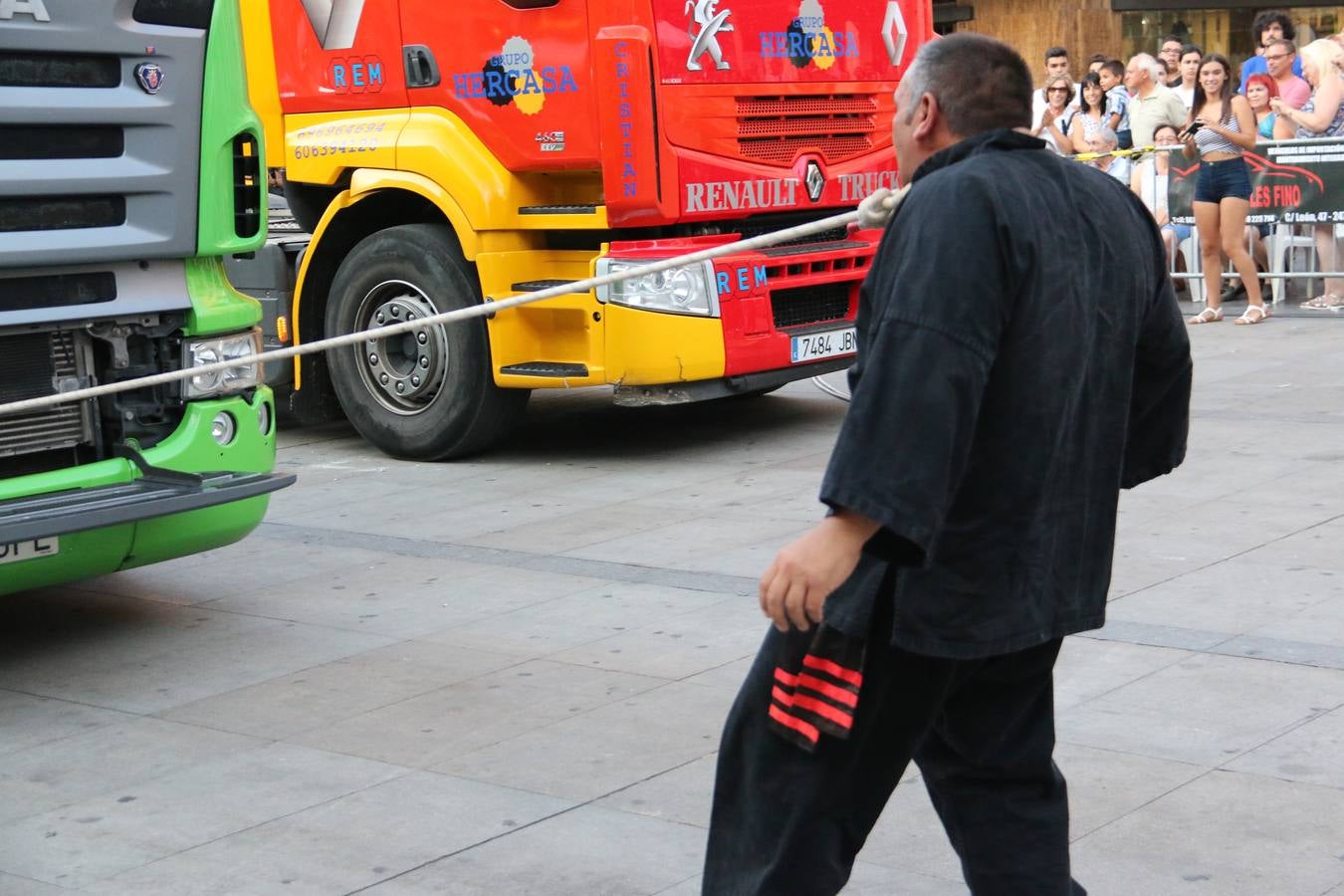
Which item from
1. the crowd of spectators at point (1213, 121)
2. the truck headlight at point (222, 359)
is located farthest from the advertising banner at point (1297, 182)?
the truck headlight at point (222, 359)

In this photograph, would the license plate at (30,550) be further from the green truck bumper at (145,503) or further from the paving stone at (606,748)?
the paving stone at (606,748)

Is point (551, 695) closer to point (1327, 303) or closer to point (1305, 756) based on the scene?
point (1305, 756)

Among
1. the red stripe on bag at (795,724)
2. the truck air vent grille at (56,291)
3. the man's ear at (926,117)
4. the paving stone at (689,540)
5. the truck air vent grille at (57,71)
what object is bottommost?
the paving stone at (689,540)

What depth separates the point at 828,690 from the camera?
2939 mm

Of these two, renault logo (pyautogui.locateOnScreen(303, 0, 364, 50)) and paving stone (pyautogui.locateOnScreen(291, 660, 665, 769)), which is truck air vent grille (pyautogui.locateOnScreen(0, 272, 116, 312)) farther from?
renault logo (pyautogui.locateOnScreen(303, 0, 364, 50))

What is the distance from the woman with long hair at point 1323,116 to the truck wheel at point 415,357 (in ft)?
23.4

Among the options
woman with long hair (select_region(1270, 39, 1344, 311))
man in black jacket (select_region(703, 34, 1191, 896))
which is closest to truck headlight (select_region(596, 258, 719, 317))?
man in black jacket (select_region(703, 34, 1191, 896))

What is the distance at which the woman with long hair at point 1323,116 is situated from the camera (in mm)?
13695

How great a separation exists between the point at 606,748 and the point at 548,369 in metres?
4.38

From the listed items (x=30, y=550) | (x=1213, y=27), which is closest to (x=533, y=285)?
(x=30, y=550)

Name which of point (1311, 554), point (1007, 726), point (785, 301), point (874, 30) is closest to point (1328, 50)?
point (874, 30)

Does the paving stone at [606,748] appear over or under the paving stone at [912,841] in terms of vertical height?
over

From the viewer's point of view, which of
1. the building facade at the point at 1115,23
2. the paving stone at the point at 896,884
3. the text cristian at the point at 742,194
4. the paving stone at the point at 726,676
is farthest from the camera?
the building facade at the point at 1115,23

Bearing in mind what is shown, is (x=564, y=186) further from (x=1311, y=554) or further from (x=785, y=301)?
(x=1311, y=554)
